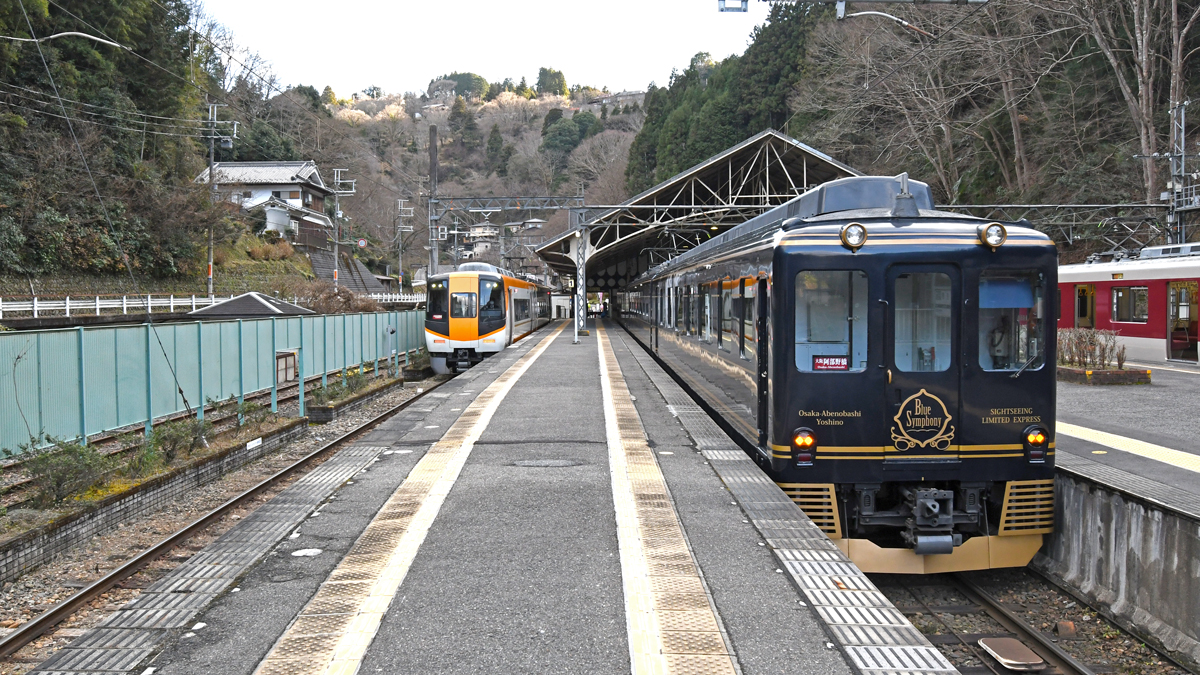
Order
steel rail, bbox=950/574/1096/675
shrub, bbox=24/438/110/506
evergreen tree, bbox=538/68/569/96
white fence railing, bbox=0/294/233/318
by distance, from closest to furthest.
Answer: steel rail, bbox=950/574/1096/675 → shrub, bbox=24/438/110/506 → white fence railing, bbox=0/294/233/318 → evergreen tree, bbox=538/68/569/96

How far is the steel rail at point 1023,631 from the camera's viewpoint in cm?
560

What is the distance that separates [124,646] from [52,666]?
292 millimetres

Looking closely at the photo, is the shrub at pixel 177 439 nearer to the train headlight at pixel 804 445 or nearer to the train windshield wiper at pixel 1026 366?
the train headlight at pixel 804 445

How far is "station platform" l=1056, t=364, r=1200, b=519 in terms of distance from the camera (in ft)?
23.3

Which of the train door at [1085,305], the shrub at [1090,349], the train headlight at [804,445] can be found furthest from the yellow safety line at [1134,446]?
the train door at [1085,305]

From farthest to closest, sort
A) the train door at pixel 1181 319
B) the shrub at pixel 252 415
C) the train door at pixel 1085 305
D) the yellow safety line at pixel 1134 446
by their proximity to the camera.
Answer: the train door at pixel 1085 305, the train door at pixel 1181 319, the shrub at pixel 252 415, the yellow safety line at pixel 1134 446

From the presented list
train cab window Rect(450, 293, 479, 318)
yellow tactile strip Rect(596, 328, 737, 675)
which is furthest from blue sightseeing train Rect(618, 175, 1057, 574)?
train cab window Rect(450, 293, 479, 318)

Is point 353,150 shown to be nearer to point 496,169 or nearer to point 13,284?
point 496,169

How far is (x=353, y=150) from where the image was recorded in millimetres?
73562

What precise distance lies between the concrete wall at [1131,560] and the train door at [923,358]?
5.16 feet

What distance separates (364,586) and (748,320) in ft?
14.9

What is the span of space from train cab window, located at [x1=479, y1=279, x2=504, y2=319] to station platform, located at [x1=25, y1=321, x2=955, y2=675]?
15.0 meters

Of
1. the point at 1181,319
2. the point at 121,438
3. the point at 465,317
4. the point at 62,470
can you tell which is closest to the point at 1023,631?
the point at 62,470

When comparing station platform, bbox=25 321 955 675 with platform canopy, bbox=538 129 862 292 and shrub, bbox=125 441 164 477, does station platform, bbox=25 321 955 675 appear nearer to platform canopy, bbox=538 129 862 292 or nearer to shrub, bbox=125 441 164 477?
shrub, bbox=125 441 164 477
